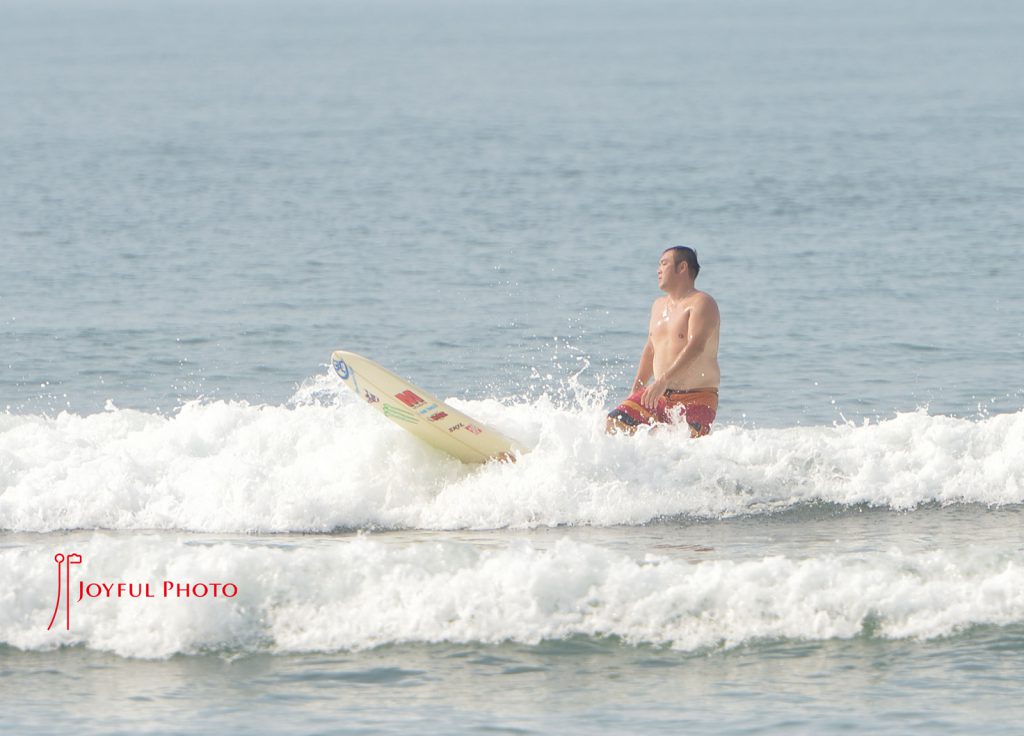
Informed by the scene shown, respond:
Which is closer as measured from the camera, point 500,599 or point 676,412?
point 500,599

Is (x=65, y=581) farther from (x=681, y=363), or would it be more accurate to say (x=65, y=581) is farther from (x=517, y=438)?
(x=681, y=363)

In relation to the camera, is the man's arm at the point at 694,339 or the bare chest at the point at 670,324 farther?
the bare chest at the point at 670,324

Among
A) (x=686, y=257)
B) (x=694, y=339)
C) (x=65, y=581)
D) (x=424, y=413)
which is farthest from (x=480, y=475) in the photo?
(x=65, y=581)

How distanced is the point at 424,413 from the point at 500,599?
2.46m

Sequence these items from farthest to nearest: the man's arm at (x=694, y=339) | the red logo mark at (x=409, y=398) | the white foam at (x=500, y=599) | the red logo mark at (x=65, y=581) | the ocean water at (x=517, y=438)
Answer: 1. the red logo mark at (x=409, y=398)
2. the man's arm at (x=694, y=339)
3. the red logo mark at (x=65, y=581)
4. the white foam at (x=500, y=599)
5. the ocean water at (x=517, y=438)

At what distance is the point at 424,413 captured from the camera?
36.2ft

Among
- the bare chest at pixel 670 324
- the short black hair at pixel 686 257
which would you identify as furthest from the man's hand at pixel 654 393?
the short black hair at pixel 686 257

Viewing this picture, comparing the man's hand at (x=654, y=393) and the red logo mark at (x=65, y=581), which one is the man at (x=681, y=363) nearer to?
the man's hand at (x=654, y=393)

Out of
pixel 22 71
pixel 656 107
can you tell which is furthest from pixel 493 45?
pixel 656 107

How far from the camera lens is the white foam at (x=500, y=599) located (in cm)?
864

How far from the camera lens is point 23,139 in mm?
42344

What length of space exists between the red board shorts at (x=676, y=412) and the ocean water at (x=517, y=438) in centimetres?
12

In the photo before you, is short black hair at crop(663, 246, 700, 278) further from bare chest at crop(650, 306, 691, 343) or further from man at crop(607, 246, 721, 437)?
bare chest at crop(650, 306, 691, 343)

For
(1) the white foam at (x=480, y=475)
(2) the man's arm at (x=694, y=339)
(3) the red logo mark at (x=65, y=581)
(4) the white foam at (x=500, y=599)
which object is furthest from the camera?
(2) the man's arm at (x=694, y=339)
